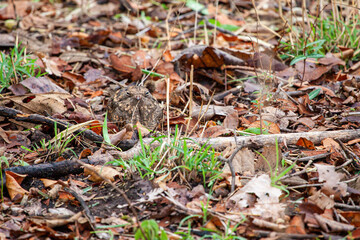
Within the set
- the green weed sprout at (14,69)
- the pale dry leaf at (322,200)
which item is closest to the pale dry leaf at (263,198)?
the pale dry leaf at (322,200)

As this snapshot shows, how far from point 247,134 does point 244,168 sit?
57 cm

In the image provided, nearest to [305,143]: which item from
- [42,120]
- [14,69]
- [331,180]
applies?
[331,180]

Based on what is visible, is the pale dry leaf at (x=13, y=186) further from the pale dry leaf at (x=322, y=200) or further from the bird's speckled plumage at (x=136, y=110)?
the pale dry leaf at (x=322, y=200)

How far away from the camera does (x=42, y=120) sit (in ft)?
12.9

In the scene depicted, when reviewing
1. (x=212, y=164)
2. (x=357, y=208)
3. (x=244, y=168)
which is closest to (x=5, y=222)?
(x=212, y=164)

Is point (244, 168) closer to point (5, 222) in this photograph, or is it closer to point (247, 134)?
point (247, 134)

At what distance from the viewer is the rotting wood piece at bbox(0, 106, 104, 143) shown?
12.5 feet

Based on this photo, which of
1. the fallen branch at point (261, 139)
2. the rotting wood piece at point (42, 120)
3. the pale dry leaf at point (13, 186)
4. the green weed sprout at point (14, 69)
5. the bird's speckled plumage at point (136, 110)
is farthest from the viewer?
the green weed sprout at point (14, 69)

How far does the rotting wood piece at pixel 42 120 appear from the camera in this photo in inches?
150

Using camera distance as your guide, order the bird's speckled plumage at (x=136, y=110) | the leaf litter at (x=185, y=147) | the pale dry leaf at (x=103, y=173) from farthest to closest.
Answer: the bird's speckled plumage at (x=136, y=110), the pale dry leaf at (x=103, y=173), the leaf litter at (x=185, y=147)

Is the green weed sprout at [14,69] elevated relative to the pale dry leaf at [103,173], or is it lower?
elevated

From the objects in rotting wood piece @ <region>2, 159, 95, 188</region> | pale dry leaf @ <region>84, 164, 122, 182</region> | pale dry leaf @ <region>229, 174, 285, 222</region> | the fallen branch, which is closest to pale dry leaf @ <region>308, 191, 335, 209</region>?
pale dry leaf @ <region>229, 174, 285, 222</region>

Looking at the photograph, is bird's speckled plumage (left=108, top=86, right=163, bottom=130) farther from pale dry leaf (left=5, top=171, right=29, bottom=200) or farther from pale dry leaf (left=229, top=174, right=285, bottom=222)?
pale dry leaf (left=229, top=174, right=285, bottom=222)

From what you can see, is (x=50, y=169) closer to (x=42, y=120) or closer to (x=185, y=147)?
(x=42, y=120)
